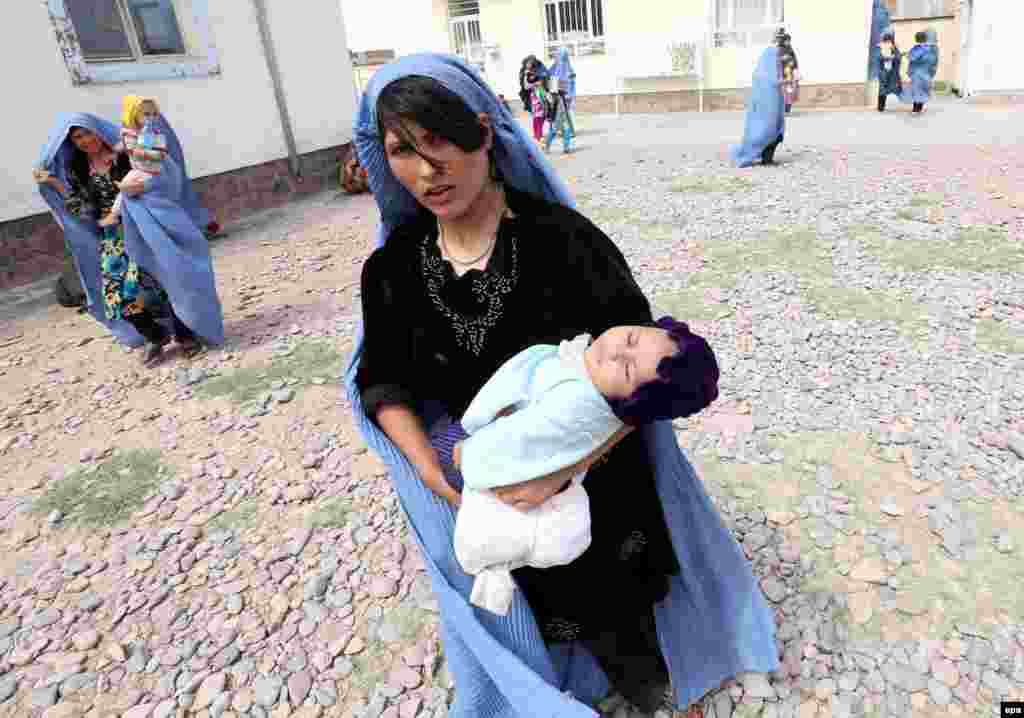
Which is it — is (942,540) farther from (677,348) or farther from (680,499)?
(677,348)

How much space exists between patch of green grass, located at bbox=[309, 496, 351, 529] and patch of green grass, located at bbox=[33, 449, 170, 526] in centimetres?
100

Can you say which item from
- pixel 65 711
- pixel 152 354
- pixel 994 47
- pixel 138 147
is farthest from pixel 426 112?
pixel 994 47

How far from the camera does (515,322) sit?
1605 mm

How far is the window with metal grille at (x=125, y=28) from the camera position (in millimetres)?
7336

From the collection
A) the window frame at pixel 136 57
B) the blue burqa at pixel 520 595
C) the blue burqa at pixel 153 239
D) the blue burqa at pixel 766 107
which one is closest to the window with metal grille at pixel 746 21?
the blue burqa at pixel 766 107

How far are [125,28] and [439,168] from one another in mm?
8418

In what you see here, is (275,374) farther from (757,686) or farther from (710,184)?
(710,184)

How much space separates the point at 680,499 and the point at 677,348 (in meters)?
0.63

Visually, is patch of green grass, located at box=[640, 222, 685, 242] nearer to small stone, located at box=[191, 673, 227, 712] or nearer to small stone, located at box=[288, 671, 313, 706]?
small stone, located at box=[288, 671, 313, 706]

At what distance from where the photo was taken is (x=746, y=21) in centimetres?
1593

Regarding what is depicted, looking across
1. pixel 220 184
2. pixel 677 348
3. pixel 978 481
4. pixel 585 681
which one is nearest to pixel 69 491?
pixel 585 681

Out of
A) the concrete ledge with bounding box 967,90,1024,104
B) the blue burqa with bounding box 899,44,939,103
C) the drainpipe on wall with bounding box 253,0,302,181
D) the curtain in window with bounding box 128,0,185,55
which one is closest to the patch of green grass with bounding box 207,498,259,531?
the curtain in window with bounding box 128,0,185,55

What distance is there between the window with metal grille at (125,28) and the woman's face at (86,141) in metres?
3.83

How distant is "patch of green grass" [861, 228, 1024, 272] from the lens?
16.2 feet
